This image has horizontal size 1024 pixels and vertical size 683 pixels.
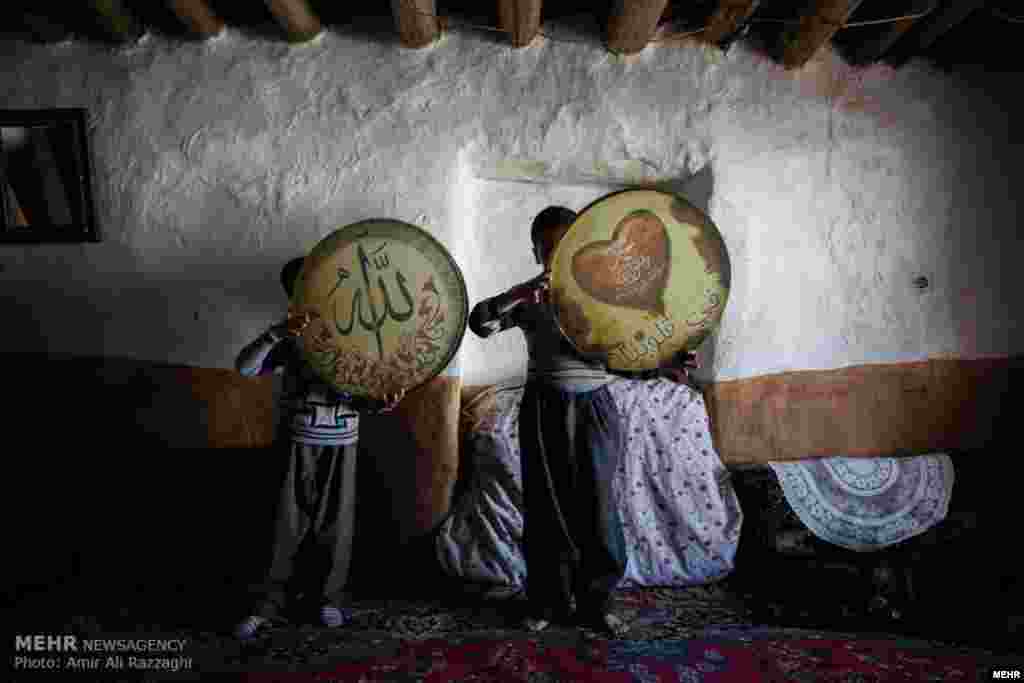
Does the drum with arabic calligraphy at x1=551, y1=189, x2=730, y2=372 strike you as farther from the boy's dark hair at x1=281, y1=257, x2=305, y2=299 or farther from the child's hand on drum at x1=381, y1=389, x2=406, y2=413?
the boy's dark hair at x1=281, y1=257, x2=305, y2=299

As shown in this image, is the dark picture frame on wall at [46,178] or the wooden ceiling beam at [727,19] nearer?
the wooden ceiling beam at [727,19]

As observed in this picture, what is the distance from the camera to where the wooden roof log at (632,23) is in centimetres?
300

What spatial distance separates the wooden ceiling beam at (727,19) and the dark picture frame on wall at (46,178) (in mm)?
2813

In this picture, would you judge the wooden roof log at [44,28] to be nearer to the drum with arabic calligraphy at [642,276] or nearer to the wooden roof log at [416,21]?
the wooden roof log at [416,21]

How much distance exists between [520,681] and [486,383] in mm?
1779

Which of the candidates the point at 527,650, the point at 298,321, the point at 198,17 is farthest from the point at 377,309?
the point at 198,17

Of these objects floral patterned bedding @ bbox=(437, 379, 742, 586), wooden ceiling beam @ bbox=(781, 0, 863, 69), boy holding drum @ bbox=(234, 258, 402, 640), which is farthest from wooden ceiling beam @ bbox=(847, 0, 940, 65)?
boy holding drum @ bbox=(234, 258, 402, 640)

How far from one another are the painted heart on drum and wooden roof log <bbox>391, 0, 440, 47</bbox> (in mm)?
1312

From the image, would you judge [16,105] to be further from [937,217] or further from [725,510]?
[937,217]

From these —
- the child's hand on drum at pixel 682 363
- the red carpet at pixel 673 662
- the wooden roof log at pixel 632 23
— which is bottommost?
the red carpet at pixel 673 662

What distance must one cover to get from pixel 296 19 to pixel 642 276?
1.88 m

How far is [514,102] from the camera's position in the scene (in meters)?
3.43

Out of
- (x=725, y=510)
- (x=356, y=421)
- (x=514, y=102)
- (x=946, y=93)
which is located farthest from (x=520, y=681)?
(x=946, y=93)

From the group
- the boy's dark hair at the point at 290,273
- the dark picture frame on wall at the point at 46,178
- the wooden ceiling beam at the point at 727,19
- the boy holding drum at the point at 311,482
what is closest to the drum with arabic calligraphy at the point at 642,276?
the boy holding drum at the point at 311,482
